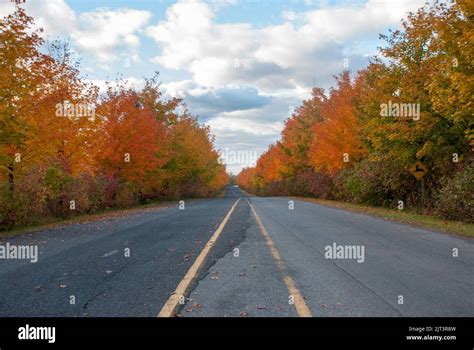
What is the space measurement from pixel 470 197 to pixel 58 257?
539 inches

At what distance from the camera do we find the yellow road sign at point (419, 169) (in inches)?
765

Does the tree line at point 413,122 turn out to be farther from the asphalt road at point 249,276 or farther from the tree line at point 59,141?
the tree line at point 59,141

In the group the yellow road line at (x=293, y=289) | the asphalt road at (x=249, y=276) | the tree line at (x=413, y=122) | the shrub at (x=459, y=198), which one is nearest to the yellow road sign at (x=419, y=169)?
the tree line at (x=413, y=122)

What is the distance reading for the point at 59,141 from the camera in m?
17.4

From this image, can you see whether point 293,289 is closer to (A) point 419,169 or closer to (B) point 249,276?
(B) point 249,276

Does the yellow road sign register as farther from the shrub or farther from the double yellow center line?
the double yellow center line

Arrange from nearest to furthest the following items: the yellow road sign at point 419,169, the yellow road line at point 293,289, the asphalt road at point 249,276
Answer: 1. the yellow road line at point 293,289
2. the asphalt road at point 249,276
3. the yellow road sign at point 419,169

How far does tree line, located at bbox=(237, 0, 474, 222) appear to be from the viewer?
44.6 ft

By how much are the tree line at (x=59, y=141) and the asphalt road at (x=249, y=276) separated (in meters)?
5.72

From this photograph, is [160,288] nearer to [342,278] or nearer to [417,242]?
[342,278]

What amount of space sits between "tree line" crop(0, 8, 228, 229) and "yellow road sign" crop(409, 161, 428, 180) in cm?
1656

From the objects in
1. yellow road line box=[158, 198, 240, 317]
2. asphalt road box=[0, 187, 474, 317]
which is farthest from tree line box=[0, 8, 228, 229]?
yellow road line box=[158, 198, 240, 317]

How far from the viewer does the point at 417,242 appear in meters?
9.98
